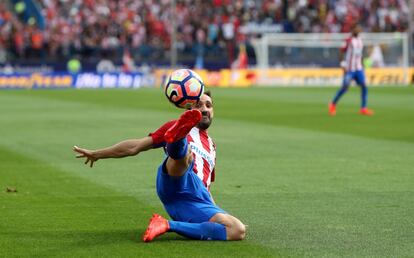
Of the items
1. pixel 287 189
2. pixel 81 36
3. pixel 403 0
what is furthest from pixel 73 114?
pixel 403 0

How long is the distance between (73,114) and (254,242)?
1943 cm

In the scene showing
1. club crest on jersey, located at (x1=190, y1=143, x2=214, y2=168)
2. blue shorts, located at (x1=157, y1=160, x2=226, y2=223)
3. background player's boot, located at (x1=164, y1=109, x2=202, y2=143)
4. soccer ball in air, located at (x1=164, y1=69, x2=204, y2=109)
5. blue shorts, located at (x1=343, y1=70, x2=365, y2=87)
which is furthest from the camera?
blue shorts, located at (x1=343, y1=70, x2=365, y2=87)

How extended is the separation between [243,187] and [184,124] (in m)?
4.64

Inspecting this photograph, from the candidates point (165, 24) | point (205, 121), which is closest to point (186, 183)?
point (205, 121)

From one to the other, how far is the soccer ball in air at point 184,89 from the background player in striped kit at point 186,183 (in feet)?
0.32

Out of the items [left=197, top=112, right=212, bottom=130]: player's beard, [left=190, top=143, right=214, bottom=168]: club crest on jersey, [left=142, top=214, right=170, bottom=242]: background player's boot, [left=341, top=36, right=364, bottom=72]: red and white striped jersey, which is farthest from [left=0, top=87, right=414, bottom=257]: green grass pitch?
[left=341, top=36, right=364, bottom=72]: red and white striped jersey

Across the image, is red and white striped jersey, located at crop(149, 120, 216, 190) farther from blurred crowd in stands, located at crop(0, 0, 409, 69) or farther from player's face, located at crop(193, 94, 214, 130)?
blurred crowd in stands, located at crop(0, 0, 409, 69)

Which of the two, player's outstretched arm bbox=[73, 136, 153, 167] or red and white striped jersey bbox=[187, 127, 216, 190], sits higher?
player's outstretched arm bbox=[73, 136, 153, 167]

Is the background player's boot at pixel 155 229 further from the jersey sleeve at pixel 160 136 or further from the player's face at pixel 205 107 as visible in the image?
the player's face at pixel 205 107

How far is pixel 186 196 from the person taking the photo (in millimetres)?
8484

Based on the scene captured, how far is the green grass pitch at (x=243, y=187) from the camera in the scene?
322 inches

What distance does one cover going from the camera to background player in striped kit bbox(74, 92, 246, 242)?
812 cm

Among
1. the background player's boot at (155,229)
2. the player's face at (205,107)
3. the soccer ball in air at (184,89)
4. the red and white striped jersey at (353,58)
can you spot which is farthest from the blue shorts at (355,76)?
the background player's boot at (155,229)

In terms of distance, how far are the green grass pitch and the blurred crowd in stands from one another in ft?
77.7
